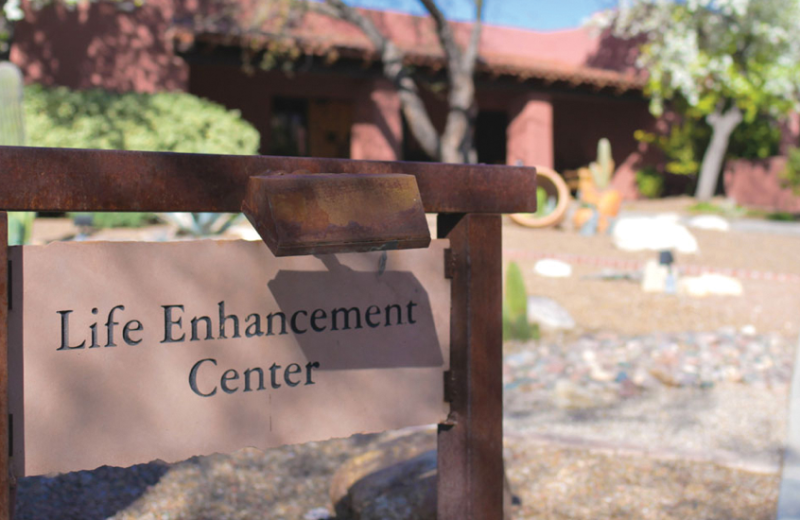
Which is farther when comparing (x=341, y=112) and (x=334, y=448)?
(x=341, y=112)

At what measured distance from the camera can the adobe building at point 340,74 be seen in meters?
12.1

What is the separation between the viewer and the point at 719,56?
53.1 feet

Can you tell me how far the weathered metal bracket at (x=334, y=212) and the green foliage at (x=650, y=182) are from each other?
1780cm

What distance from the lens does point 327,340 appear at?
61.7 inches

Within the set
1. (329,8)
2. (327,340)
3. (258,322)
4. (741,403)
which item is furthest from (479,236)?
(329,8)

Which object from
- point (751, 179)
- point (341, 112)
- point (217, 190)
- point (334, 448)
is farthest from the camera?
point (751, 179)

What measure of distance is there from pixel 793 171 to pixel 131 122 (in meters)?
13.1

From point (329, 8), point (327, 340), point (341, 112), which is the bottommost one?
point (327, 340)

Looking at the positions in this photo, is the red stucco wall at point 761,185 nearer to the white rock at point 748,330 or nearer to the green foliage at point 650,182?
the green foliage at point 650,182

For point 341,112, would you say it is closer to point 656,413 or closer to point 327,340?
point 656,413

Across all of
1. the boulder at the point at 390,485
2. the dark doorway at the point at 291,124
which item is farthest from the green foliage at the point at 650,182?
the boulder at the point at 390,485

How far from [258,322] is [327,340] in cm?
15

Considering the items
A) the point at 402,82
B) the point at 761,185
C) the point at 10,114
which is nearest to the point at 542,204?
the point at 402,82

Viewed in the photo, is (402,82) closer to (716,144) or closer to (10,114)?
(10,114)
